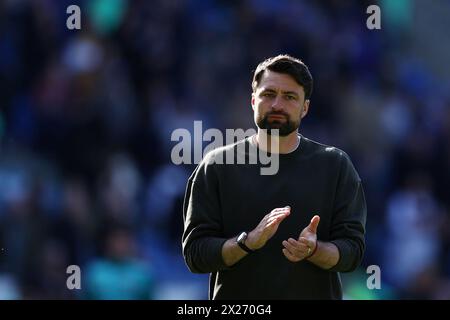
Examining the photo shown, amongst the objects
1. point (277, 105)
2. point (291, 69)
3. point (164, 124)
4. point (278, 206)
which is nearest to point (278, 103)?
point (277, 105)

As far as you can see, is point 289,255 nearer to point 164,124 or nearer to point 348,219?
point 348,219

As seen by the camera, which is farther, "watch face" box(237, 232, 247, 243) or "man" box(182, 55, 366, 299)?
"man" box(182, 55, 366, 299)

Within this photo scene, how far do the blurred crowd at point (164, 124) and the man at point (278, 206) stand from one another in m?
3.75

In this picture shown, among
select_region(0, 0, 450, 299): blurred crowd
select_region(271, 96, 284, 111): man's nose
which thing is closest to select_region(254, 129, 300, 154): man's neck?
select_region(271, 96, 284, 111): man's nose

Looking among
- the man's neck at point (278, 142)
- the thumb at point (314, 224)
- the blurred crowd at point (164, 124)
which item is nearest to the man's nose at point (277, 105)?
the man's neck at point (278, 142)

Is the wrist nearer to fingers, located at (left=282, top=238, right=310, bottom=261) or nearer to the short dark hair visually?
fingers, located at (left=282, top=238, right=310, bottom=261)

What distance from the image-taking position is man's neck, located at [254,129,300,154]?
4453 millimetres

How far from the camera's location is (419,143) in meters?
10.3

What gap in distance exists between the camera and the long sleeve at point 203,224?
14.1 ft

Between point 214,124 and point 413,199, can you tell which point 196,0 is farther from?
point 413,199

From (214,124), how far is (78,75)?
1.21 m

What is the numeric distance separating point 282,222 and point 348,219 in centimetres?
25

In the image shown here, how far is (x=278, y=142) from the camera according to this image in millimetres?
4461
